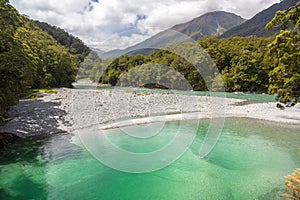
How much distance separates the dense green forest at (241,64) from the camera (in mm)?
4801

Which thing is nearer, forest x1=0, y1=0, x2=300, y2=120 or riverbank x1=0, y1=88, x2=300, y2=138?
forest x1=0, y1=0, x2=300, y2=120

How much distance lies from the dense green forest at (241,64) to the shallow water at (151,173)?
3.26 metres

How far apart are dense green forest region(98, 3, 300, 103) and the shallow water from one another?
326cm

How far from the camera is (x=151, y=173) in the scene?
26.9ft

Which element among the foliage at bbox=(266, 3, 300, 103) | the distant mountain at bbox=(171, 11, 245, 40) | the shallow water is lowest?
the shallow water

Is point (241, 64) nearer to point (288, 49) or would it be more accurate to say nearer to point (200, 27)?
point (200, 27)

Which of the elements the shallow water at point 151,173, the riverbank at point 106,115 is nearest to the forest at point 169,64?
the riverbank at point 106,115

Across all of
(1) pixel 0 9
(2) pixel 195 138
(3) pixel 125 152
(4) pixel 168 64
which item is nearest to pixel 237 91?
(4) pixel 168 64

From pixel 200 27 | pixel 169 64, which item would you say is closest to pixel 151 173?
pixel 200 27

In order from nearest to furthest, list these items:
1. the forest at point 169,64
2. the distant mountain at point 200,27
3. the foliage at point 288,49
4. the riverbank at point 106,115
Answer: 1. the foliage at point 288,49
2. the forest at point 169,64
3. the distant mountain at point 200,27
4. the riverbank at point 106,115

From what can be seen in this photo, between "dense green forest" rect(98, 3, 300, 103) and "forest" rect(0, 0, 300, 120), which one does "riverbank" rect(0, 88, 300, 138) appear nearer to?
"forest" rect(0, 0, 300, 120)

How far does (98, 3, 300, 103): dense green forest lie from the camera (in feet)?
15.8

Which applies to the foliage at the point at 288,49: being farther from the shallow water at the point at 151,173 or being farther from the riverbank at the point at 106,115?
the riverbank at the point at 106,115

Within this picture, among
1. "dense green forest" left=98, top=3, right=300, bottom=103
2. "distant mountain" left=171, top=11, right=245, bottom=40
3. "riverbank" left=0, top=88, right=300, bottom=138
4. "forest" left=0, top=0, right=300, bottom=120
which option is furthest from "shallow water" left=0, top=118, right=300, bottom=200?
"distant mountain" left=171, top=11, right=245, bottom=40
